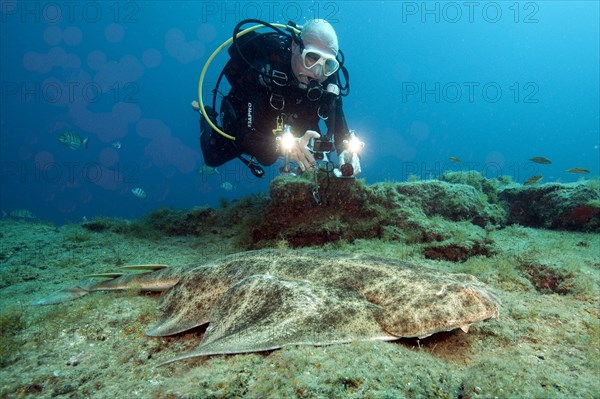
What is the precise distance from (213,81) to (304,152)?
114 m

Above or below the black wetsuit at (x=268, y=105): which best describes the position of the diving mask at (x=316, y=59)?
above

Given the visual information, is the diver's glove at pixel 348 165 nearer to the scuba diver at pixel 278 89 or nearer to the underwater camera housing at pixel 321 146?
the scuba diver at pixel 278 89

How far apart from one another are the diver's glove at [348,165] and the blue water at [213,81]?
88115mm

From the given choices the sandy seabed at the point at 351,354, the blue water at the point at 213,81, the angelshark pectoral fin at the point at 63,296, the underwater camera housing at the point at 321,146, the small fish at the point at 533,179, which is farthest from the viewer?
the blue water at the point at 213,81

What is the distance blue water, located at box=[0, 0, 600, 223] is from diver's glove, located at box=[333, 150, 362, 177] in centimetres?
8812

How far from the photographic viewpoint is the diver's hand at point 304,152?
234 inches

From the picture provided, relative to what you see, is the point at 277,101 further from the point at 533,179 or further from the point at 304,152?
the point at 533,179

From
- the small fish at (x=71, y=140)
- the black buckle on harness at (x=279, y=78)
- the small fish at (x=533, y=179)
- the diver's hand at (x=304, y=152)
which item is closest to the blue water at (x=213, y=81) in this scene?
the small fish at (x=71, y=140)

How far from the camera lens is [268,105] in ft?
25.8

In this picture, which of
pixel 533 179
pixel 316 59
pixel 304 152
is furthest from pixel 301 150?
pixel 533 179

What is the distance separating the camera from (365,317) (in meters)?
2.36

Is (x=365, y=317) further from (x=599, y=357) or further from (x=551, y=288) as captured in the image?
(x=551, y=288)

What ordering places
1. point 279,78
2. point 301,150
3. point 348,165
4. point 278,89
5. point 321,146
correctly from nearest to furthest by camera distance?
point 321,146 → point 301,150 → point 348,165 → point 279,78 → point 278,89

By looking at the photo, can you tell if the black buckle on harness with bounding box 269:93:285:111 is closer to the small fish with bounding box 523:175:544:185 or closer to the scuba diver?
the scuba diver
